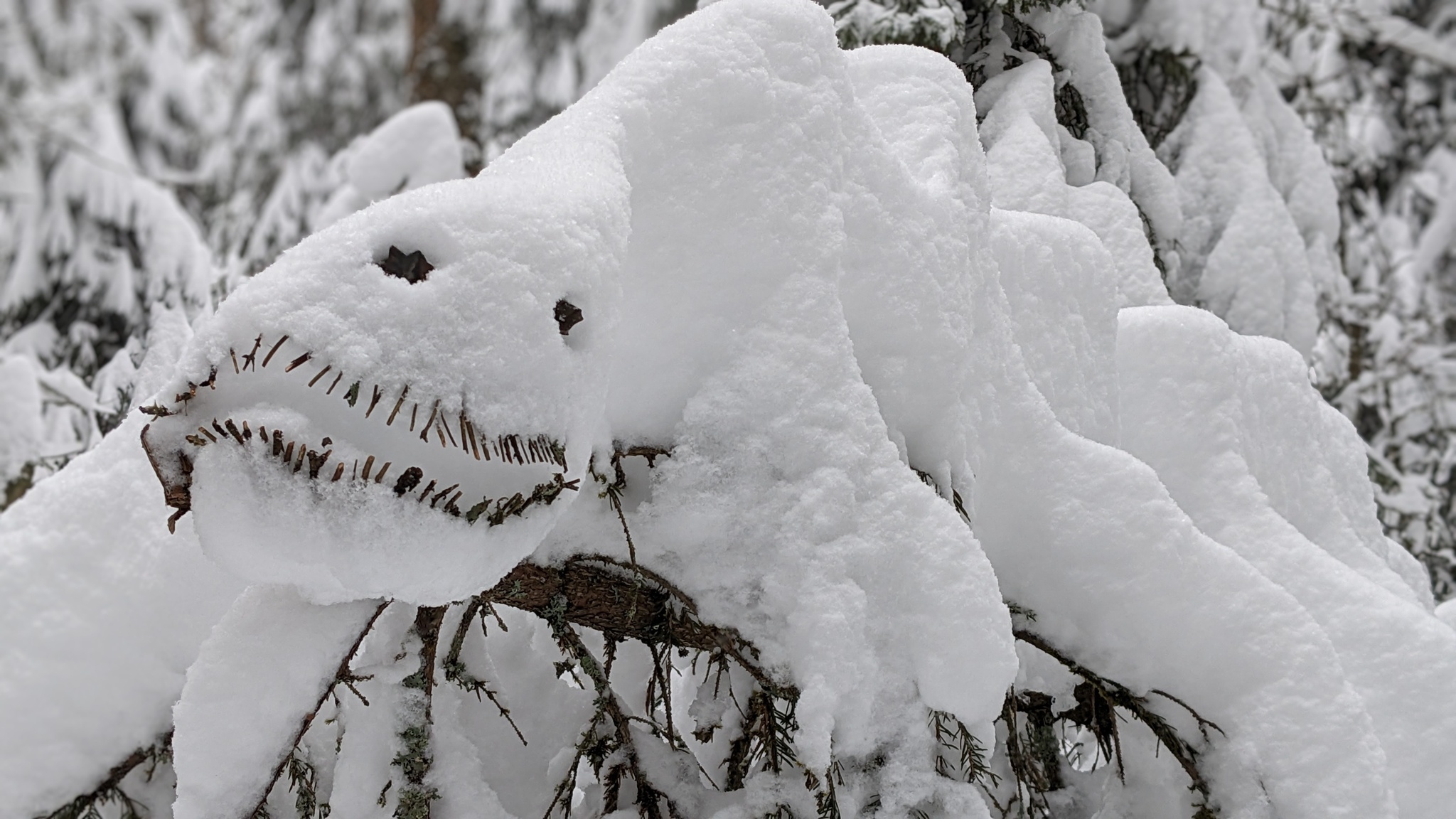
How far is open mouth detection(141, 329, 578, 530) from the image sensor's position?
1.28 meters

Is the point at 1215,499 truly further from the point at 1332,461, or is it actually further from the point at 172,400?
the point at 172,400

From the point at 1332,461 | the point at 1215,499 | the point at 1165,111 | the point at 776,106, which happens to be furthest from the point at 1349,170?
the point at 776,106

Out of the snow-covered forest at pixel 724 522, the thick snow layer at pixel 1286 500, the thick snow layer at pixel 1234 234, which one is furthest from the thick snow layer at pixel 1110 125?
the thick snow layer at pixel 1286 500

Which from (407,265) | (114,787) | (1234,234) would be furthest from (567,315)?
(1234,234)

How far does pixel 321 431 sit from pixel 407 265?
222 mm

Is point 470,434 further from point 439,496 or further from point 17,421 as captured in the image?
point 17,421

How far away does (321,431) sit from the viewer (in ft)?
4.30

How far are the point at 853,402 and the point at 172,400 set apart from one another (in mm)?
955

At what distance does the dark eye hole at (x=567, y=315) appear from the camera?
1.40m

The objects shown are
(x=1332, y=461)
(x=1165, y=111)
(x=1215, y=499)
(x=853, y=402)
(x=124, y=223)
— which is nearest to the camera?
(x=853, y=402)

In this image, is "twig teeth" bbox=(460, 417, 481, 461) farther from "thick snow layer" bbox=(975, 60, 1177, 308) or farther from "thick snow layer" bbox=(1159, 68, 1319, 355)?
"thick snow layer" bbox=(1159, 68, 1319, 355)

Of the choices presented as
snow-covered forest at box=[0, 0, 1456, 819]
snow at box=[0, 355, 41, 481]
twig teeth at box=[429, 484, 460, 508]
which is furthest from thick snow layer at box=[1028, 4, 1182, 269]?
snow at box=[0, 355, 41, 481]

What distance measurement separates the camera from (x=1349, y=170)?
19.3 ft

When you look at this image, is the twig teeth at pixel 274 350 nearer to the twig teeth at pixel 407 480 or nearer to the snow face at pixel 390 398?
the snow face at pixel 390 398
